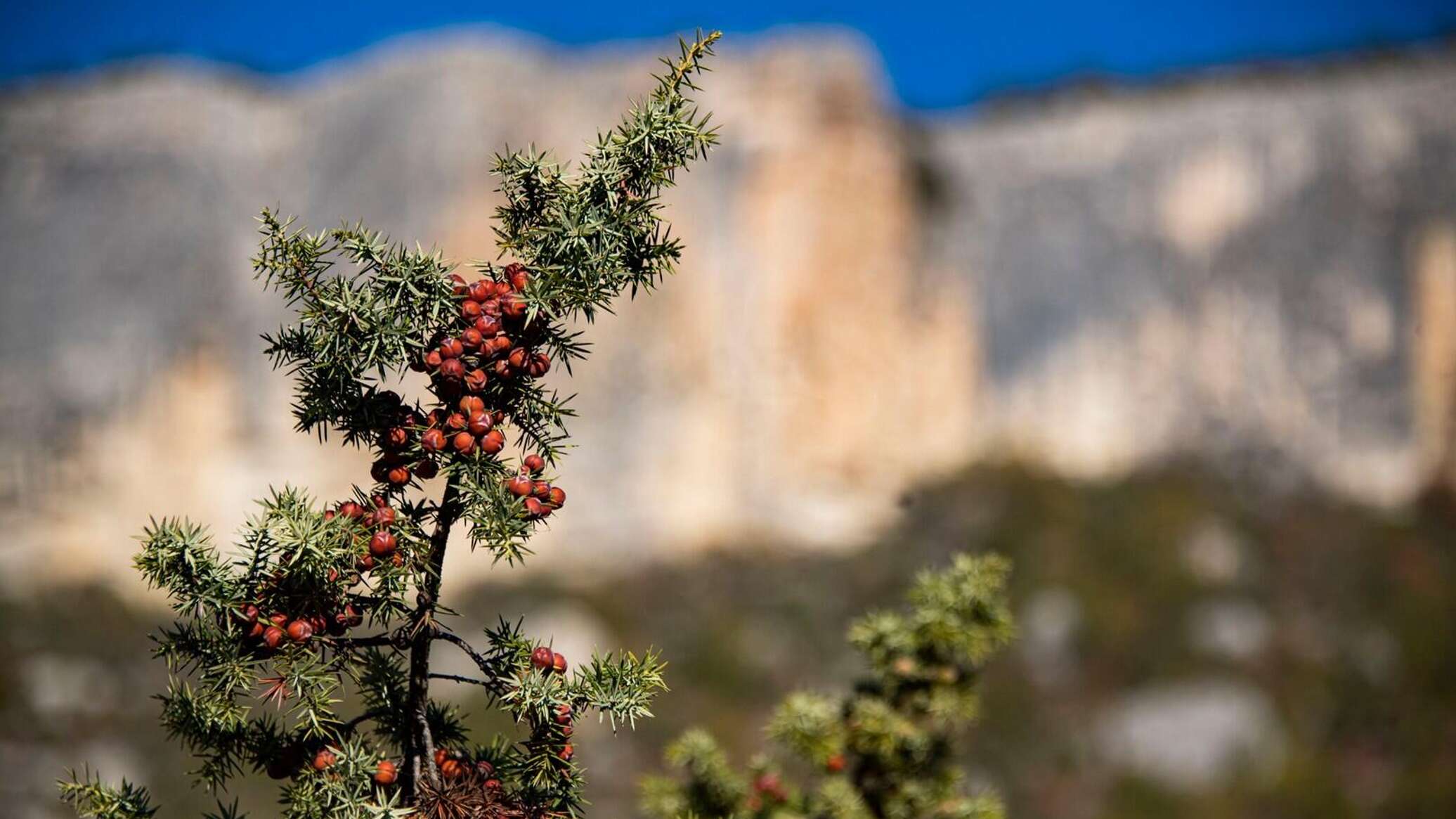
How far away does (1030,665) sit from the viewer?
72.0 ft

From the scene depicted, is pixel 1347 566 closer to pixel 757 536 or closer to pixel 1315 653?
pixel 1315 653

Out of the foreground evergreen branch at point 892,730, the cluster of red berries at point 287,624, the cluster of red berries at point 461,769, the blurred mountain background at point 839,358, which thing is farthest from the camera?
the blurred mountain background at point 839,358

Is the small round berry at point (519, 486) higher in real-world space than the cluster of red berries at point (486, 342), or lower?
lower

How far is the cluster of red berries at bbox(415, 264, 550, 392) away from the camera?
10.6 feet

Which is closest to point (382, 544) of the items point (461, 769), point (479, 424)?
point (479, 424)

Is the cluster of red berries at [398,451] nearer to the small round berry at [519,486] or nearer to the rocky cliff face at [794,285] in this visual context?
the small round berry at [519,486]

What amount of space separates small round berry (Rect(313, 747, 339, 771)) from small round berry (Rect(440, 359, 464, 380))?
0.87 metres

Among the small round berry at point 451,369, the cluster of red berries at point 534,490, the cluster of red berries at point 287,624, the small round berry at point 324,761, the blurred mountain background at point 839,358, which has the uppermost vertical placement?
the blurred mountain background at point 839,358

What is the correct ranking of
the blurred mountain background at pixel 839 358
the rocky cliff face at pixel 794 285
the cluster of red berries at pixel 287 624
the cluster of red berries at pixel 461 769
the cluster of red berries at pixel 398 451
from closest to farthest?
the cluster of red berries at pixel 287 624 < the cluster of red berries at pixel 398 451 < the cluster of red berries at pixel 461 769 < the blurred mountain background at pixel 839 358 < the rocky cliff face at pixel 794 285

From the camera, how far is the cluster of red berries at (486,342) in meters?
3.24

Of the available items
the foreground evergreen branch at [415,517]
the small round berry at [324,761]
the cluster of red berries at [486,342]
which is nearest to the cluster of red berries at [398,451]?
the foreground evergreen branch at [415,517]

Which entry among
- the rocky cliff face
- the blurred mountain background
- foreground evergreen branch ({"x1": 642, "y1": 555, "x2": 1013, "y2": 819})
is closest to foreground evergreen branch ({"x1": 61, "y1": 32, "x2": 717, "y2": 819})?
foreground evergreen branch ({"x1": 642, "y1": 555, "x2": 1013, "y2": 819})

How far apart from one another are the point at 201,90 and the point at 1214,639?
63.7ft

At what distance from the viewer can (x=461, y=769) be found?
347cm
